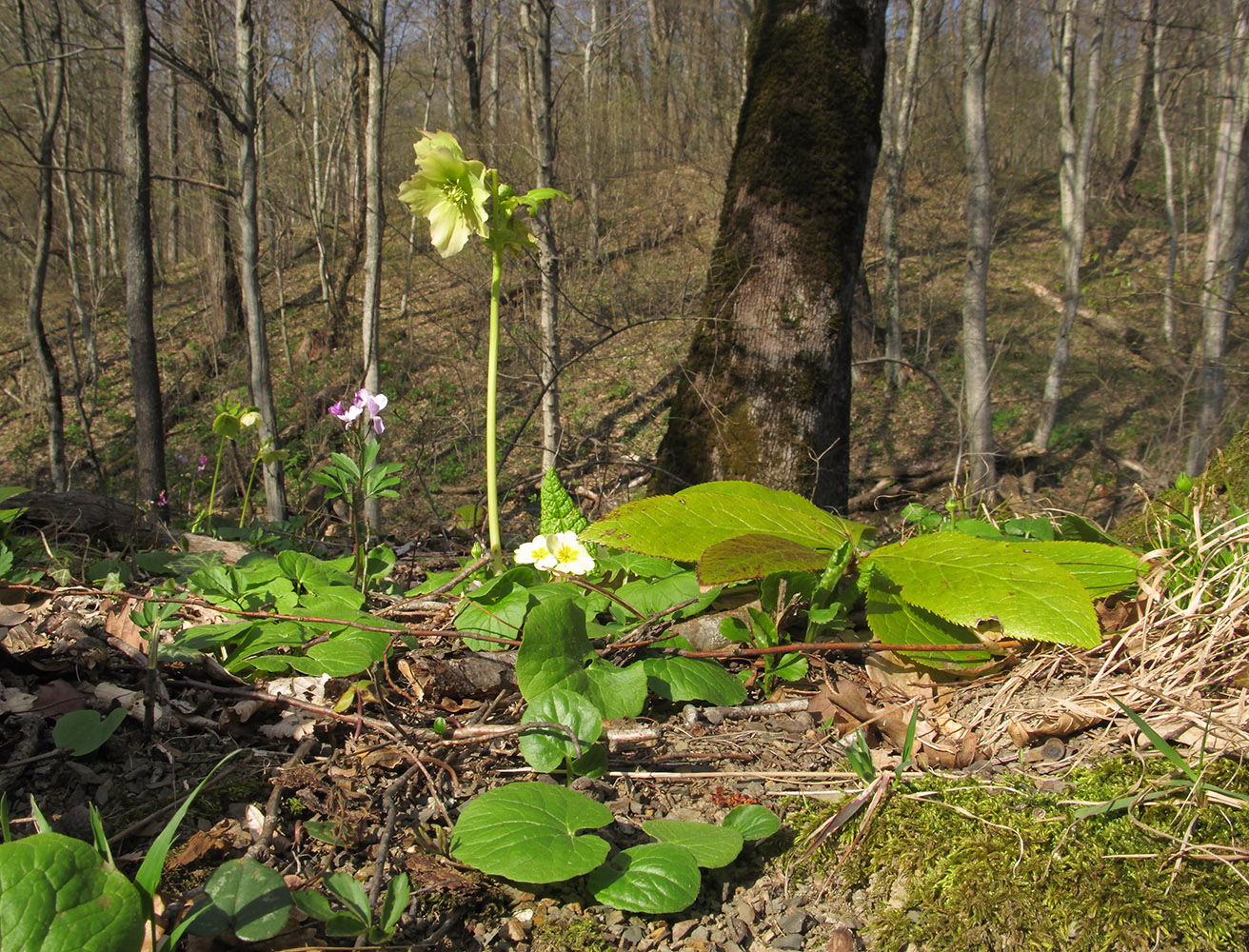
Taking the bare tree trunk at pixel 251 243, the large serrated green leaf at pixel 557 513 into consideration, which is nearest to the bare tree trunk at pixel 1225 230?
the large serrated green leaf at pixel 557 513

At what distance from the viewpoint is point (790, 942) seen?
3.14ft

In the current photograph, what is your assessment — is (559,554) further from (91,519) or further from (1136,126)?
(1136,126)

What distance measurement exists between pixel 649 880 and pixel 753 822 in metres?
0.21

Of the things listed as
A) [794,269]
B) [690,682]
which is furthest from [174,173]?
[690,682]

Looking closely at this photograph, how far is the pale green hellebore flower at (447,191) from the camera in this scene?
5.65 feet

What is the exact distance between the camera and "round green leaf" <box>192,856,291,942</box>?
85cm

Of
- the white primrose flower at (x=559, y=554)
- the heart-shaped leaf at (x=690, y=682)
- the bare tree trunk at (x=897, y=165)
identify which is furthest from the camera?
the bare tree trunk at (x=897, y=165)

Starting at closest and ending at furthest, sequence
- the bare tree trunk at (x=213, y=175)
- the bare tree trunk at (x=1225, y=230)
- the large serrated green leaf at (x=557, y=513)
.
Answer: the large serrated green leaf at (x=557, y=513) → the bare tree trunk at (x=213, y=175) → the bare tree trunk at (x=1225, y=230)

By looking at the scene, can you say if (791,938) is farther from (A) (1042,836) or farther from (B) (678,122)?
(B) (678,122)

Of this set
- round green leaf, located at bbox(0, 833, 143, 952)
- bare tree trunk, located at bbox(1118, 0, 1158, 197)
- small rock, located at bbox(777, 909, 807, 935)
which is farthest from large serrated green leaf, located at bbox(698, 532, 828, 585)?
bare tree trunk, located at bbox(1118, 0, 1158, 197)

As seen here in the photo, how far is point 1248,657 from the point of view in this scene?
1196 mm

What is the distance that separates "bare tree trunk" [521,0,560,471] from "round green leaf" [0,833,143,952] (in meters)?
5.06

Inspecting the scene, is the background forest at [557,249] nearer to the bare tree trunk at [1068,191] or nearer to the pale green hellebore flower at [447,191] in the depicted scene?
the bare tree trunk at [1068,191]

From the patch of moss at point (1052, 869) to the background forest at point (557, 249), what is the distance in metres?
3.00
